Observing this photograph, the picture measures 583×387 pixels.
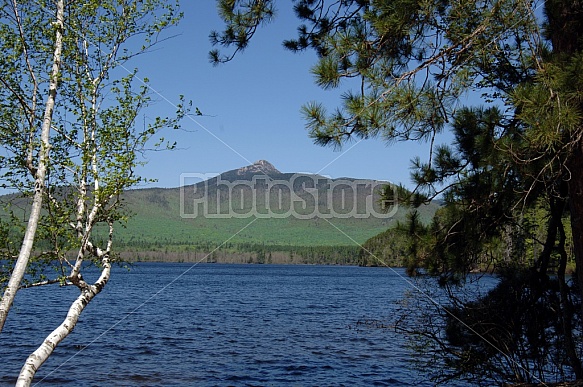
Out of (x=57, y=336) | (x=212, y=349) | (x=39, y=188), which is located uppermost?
(x=39, y=188)

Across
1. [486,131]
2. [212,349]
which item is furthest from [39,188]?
[212,349]

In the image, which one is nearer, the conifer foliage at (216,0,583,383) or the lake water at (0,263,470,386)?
the conifer foliage at (216,0,583,383)

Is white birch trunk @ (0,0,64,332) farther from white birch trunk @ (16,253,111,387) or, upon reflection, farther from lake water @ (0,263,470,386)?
lake water @ (0,263,470,386)

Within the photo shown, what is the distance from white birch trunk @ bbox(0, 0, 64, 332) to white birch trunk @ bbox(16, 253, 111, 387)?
618 millimetres

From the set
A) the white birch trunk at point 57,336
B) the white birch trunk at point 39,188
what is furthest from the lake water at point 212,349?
the white birch trunk at point 39,188

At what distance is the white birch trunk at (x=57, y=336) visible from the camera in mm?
7768

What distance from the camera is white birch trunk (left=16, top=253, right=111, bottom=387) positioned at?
777 centimetres

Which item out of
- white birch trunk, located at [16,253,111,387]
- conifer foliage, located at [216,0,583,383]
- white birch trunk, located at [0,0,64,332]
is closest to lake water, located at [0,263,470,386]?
white birch trunk, located at [16,253,111,387]

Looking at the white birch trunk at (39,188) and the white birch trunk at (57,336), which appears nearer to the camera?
the white birch trunk at (57,336)

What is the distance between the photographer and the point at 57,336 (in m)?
8.37

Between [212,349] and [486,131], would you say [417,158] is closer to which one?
[486,131]

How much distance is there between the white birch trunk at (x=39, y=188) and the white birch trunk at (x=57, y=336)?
2.03ft

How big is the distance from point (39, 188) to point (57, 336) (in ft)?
6.96

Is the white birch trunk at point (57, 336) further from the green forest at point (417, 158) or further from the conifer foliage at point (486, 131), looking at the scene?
the conifer foliage at point (486, 131)
